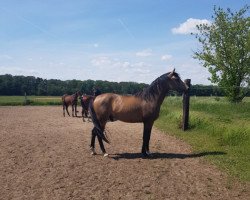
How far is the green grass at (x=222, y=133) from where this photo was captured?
8.76 metres

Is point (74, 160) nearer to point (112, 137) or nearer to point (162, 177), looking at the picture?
point (162, 177)

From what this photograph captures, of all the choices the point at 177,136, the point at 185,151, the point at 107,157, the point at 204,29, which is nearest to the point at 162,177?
the point at 107,157

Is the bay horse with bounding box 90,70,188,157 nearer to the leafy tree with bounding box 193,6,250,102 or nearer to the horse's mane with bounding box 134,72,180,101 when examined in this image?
the horse's mane with bounding box 134,72,180,101

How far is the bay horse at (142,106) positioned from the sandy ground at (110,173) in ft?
3.02

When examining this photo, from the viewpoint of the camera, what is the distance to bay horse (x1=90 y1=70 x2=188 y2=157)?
9883mm

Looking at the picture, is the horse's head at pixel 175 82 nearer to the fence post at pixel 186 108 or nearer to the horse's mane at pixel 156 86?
the horse's mane at pixel 156 86

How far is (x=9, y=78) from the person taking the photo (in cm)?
8394

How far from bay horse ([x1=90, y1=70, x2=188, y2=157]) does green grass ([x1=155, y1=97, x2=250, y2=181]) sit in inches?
75.3

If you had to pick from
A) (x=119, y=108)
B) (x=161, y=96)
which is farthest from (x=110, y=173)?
(x=161, y=96)

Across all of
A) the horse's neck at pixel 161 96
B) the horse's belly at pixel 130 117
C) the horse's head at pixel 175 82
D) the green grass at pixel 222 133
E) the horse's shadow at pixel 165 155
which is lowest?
the horse's shadow at pixel 165 155

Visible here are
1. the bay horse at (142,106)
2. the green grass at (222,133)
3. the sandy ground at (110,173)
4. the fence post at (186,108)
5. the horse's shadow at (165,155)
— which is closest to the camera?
the sandy ground at (110,173)

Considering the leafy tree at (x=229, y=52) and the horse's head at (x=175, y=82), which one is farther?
the leafy tree at (x=229, y=52)

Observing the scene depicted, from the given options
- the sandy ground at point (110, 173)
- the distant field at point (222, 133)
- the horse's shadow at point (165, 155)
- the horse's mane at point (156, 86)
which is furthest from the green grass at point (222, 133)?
the horse's mane at point (156, 86)

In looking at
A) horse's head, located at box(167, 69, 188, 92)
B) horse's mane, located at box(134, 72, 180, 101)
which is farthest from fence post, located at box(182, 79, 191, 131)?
horse's mane, located at box(134, 72, 180, 101)
